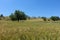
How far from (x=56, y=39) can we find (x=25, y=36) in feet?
2.96

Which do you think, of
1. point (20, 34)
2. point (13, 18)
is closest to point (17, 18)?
point (13, 18)

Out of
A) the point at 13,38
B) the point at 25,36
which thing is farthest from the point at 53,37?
the point at 13,38

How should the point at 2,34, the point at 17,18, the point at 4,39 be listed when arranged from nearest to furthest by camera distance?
the point at 4,39 → the point at 2,34 → the point at 17,18

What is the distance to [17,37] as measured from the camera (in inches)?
169

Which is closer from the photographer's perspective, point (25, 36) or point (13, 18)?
point (25, 36)

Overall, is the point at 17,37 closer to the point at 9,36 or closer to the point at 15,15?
the point at 9,36

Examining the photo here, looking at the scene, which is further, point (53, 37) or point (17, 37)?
point (53, 37)

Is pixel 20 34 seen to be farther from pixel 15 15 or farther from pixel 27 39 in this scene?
pixel 15 15

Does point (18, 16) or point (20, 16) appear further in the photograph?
point (18, 16)

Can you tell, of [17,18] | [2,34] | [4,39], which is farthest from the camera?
[17,18]

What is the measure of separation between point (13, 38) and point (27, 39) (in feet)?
1.26

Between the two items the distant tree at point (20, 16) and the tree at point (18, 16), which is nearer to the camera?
the tree at point (18, 16)

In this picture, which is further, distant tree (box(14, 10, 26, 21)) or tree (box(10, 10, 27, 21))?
distant tree (box(14, 10, 26, 21))

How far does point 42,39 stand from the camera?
13.8 feet
